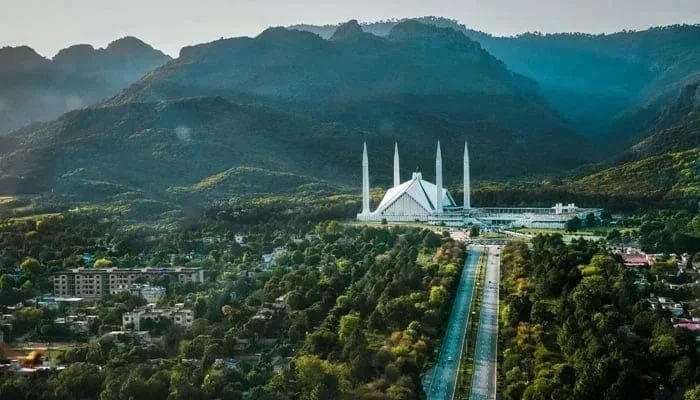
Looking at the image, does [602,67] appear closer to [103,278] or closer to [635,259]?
[635,259]

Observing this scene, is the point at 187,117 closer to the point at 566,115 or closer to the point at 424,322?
the point at 424,322

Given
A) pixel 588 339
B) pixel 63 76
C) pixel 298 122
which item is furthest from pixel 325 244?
pixel 63 76

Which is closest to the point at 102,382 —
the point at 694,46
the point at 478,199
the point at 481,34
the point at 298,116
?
the point at 478,199

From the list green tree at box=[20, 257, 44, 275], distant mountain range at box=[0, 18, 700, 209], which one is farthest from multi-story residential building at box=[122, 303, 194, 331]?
distant mountain range at box=[0, 18, 700, 209]

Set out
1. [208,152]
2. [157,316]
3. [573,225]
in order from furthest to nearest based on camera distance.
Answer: [208,152]
[573,225]
[157,316]

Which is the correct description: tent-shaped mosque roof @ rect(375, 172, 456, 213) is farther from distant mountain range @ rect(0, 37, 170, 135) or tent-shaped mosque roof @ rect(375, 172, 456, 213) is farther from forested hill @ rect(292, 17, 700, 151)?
forested hill @ rect(292, 17, 700, 151)

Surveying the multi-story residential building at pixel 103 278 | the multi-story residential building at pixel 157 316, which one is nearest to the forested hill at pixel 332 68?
the multi-story residential building at pixel 103 278

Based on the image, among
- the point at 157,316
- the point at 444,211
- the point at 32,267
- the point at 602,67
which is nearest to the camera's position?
the point at 157,316
